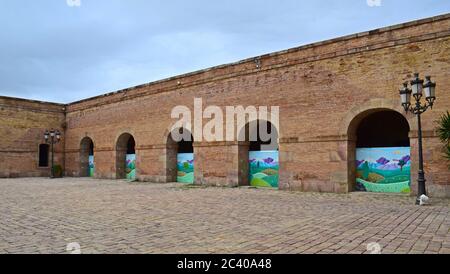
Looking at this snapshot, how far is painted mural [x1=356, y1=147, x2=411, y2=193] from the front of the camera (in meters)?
12.0

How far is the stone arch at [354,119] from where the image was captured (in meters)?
11.6

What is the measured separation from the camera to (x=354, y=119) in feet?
40.7

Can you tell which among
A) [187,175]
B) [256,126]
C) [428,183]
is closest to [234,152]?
[256,126]

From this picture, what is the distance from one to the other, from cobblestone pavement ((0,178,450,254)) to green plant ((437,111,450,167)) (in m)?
1.63

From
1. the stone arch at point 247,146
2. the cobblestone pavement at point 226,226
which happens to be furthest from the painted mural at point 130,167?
the cobblestone pavement at point 226,226

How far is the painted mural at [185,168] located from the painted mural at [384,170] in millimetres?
8466

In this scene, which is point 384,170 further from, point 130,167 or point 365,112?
point 130,167

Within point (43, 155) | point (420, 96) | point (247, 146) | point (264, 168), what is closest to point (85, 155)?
point (43, 155)

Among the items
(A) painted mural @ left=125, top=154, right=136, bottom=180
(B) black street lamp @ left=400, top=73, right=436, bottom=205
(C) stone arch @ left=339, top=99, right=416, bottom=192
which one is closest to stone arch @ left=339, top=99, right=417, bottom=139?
(C) stone arch @ left=339, top=99, right=416, bottom=192

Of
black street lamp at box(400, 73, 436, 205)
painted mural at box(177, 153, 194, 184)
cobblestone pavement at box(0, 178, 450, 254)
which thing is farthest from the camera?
painted mural at box(177, 153, 194, 184)

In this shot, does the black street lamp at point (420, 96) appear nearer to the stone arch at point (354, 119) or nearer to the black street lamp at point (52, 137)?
the stone arch at point (354, 119)

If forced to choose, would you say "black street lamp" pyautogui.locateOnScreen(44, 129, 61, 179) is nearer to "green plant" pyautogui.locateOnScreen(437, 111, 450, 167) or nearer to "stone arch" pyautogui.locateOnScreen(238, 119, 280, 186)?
"stone arch" pyautogui.locateOnScreen(238, 119, 280, 186)

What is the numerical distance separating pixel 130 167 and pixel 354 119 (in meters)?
14.5

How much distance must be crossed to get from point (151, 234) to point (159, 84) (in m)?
14.4
